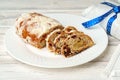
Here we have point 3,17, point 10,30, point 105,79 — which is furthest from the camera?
point 3,17

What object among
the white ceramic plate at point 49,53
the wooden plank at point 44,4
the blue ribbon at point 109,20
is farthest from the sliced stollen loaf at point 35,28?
the wooden plank at point 44,4

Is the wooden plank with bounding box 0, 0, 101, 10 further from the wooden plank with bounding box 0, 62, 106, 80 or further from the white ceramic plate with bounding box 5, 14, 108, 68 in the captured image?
the wooden plank with bounding box 0, 62, 106, 80

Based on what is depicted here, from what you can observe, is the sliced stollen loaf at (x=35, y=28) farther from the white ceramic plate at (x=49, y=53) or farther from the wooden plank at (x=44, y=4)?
the wooden plank at (x=44, y=4)

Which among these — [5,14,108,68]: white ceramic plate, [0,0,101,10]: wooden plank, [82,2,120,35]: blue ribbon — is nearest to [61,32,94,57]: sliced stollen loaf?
[5,14,108,68]: white ceramic plate

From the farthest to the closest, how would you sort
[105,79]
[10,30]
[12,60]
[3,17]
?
[3,17], [10,30], [12,60], [105,79]

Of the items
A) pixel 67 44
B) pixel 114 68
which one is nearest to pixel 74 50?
pixel 67 44

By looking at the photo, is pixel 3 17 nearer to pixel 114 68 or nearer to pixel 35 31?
pixel 35 31

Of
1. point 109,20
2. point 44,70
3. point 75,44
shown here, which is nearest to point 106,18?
point 109,20

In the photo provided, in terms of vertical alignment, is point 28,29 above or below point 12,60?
above
